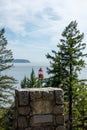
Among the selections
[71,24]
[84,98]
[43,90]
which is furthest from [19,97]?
[71,24]

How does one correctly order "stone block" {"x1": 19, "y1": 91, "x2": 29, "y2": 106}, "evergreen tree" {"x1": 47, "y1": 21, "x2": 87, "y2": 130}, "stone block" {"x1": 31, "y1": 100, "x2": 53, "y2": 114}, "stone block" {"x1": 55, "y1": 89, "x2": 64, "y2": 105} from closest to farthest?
"stone block" {"x1": 19, "y1": 91, "x2": 29, "y2": 106} < "stone block" {"x1": 31, "y1": 100, "x2": 53, "y2": 114} < "stone block" {"x1": 55, "y1": 89, "x2": 64, "y2": 105} < "evergreen tree" {"x1": 47, "y1": 21, "x2": 87, "y2": 130}

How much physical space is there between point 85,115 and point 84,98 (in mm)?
2199

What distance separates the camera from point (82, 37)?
27672mm

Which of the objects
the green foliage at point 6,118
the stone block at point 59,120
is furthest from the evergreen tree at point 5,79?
the stone block at point 59,120

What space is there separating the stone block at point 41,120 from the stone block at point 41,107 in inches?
Answer: 4.5

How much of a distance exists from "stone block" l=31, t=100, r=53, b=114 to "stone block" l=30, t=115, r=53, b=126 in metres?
0.12

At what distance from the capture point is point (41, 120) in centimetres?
780

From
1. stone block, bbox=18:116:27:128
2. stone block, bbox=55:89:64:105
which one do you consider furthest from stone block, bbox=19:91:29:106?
stone block, bbox=55:89:64:105

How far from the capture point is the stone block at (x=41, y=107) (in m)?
7.73

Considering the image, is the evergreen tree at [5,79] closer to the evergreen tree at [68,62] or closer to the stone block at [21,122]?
the evergreen tree at [68,62]

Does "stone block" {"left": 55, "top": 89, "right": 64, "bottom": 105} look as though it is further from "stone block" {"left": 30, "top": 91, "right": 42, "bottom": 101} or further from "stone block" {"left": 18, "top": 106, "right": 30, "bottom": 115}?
"stone block" {"left": 18, "top": 106, "right": 30, "bottom": 115}

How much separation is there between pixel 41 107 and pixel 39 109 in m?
0.07

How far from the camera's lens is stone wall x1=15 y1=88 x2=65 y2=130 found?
7.66 metres

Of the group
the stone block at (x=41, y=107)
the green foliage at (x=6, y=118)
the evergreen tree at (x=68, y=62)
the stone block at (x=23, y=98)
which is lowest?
the green foliage at (x=6, y=118)
